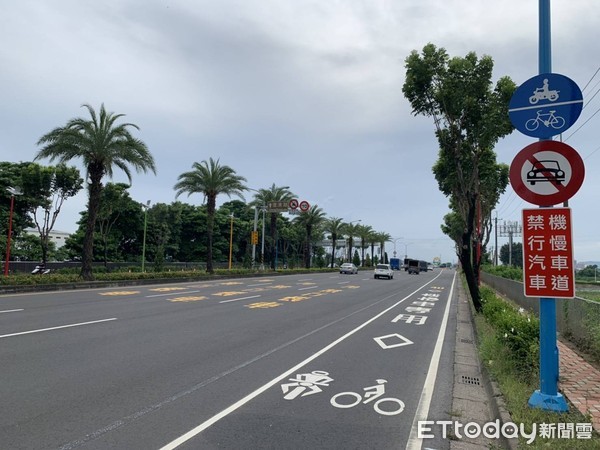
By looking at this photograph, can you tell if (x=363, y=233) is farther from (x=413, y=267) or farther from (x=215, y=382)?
(x=215, y=382)

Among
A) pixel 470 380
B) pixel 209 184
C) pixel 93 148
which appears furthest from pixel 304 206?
pixel 470 380

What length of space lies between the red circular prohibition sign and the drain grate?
320 cm

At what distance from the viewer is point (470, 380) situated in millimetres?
7027

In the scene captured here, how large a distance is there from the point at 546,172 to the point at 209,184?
3579 centimetres

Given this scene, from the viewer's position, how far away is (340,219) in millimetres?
73625

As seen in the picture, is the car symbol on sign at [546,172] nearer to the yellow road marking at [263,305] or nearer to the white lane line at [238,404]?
the white lane line at [238,404]

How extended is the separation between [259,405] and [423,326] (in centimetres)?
854

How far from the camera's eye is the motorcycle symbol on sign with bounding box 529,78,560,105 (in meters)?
5.10

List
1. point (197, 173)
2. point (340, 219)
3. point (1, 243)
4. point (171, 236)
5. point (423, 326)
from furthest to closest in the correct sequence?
point (340, 219) → point (171, 236) → point (197, 173) → point (1, 243) → point (423, 326)

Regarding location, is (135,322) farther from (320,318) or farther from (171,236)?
(171,236)

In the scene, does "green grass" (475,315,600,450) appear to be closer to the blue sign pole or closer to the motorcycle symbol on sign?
the blue sign pole

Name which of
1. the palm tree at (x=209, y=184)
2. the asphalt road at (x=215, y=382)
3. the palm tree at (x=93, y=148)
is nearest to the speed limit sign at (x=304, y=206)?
the palm tree at (x=209, y=184)

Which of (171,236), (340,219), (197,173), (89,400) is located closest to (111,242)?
(171,236)

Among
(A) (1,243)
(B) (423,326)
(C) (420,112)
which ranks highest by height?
(C) (420,112)
